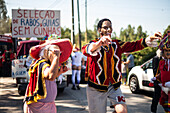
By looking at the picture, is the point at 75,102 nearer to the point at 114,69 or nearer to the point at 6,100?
the point at 6,100

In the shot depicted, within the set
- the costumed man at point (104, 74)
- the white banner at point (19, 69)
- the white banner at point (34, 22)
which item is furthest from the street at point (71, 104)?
the white banner at point (34, 22)

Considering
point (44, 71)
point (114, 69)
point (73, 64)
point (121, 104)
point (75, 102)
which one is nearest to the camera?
point (44, 71)

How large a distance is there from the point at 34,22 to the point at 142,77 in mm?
6117

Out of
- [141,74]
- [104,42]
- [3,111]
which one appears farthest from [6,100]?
[104,42]

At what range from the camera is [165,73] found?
183 inches

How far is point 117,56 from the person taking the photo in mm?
3262

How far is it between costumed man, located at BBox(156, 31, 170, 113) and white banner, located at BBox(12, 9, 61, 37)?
22.6 feet

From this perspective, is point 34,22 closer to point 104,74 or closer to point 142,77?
point 142,77

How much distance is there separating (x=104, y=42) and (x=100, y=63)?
19.7 inches

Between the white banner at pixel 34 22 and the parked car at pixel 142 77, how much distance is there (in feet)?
14.4

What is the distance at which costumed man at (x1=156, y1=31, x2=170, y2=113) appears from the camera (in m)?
4.43

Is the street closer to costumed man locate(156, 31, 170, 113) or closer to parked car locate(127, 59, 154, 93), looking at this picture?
parked car locate(127, 59, 154, 93)

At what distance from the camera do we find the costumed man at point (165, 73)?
4430 mm

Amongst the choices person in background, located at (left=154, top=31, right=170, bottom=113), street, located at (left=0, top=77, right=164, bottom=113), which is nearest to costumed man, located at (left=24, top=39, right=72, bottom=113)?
person in background, located at (left=154, top=31, right=170, bottom=113)
